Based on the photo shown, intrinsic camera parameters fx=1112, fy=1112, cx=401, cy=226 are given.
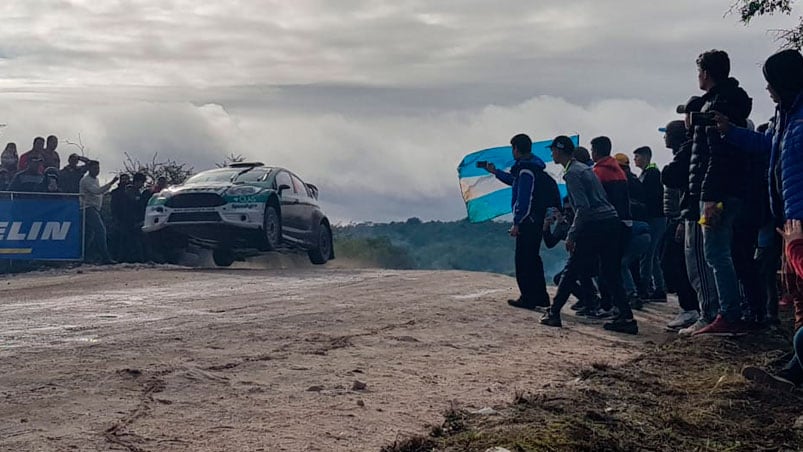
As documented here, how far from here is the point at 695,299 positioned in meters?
11.9

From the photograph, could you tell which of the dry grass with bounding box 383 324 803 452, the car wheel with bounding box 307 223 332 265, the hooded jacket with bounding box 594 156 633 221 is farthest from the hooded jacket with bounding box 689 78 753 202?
the car wheel with bounding box 307 223 332 265

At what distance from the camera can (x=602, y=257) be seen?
1120cm

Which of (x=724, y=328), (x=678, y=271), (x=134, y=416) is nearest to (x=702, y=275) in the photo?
(x=724, y=328)

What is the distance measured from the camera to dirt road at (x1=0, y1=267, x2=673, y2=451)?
575 centimetres

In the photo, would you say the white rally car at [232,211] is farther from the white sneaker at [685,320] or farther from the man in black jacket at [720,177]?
the man in black jacket at [720,177]

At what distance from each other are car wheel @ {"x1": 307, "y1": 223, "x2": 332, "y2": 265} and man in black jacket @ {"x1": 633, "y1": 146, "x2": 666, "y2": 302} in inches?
349

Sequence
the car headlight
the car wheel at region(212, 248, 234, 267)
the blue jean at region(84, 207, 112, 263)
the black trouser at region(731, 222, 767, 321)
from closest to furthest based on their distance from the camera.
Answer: the black trouser at region(731, 222, 767, 321), the car headlight, the blue jean at region(84, 207, 112, 263), the car wheel at region(212, 248, 234, 267)

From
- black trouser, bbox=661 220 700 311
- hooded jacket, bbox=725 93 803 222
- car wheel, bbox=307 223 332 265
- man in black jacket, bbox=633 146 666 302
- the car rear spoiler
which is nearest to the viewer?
hooded jacket, bbox=725 93 803 222

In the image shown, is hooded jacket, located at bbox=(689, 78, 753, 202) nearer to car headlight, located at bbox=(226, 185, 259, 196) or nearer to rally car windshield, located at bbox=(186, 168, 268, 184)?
car headlight, located at bbox=(226, 185, 259, 196)

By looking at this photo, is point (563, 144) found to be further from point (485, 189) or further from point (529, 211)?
point (485, 189)

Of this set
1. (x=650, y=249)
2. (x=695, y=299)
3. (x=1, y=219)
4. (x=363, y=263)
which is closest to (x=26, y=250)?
(x=1, y=219)

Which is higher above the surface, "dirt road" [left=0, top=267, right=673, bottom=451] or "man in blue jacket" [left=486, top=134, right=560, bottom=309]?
"man in blue jacket" [left=486, top=134, right=560, bottom=309]

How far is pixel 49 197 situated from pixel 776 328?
1383 centimetres

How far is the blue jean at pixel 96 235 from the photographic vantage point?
20.5m
